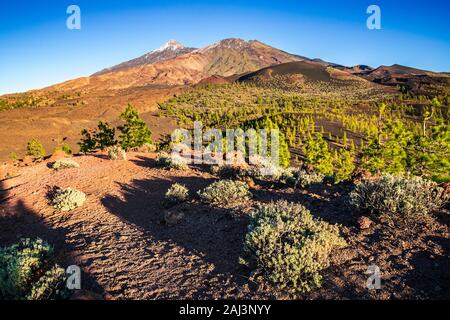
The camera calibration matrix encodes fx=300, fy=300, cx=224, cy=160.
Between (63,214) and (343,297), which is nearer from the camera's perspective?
(343,297)

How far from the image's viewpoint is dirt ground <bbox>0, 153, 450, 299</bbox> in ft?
16.9

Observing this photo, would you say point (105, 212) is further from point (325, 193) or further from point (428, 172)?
point (428, 172)

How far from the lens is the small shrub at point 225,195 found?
930cm

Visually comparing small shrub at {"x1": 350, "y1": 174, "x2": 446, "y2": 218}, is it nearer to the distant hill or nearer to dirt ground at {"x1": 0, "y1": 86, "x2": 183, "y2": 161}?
dirt ground at {"x1": 0, "y1": 86, "x2": 183, "y2": 161}

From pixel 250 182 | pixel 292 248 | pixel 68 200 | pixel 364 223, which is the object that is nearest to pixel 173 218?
pixel 250 182

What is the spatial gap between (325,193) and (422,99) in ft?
347

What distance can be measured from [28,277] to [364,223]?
7047mm

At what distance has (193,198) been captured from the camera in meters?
10.5

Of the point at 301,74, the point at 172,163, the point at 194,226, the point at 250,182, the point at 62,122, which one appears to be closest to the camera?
the point at 194,226

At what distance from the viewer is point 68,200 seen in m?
10.4

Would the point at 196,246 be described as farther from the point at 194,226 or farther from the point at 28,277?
the point at 28,277

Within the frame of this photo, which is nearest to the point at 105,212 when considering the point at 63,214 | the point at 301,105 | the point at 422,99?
the point at 63,214

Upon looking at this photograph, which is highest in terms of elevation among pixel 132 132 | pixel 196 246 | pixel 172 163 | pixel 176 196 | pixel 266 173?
pixel 132 132

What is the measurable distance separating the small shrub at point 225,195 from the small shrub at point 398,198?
3240 millimetres
